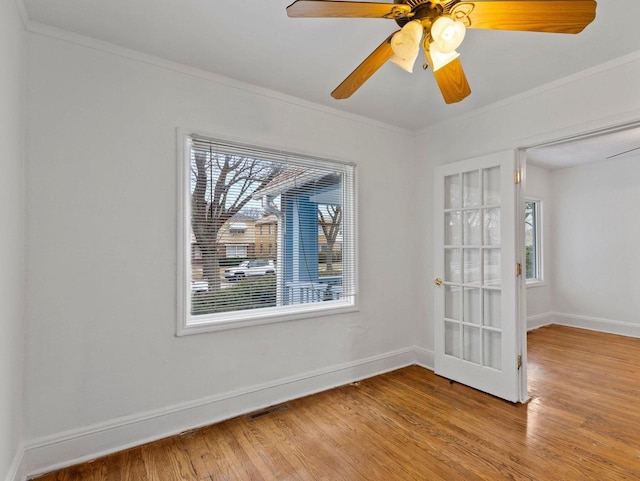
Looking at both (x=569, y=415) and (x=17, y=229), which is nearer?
(x=17, y=229)

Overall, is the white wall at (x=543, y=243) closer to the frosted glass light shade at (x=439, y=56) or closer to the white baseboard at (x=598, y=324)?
the white baseboard at (x=598, y=324)

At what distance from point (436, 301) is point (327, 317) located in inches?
45.7

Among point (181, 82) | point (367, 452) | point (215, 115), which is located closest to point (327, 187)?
point (215, 115)

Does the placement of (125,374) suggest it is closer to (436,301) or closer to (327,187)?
(327,187)

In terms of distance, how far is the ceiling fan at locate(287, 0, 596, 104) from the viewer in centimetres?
125

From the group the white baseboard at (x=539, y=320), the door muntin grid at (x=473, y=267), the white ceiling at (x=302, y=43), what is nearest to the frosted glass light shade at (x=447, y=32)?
the white ceiling at (x=302, y=43)

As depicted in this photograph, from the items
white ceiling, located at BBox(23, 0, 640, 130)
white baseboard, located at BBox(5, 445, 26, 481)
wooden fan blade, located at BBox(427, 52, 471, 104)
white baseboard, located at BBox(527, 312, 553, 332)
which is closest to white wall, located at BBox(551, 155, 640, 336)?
white baseboard, located at BBox(527, 312, 553, 332)

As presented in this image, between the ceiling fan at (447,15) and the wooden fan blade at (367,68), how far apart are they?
0.11 m

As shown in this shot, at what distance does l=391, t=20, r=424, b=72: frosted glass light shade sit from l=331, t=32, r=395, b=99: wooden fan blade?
0.07 m

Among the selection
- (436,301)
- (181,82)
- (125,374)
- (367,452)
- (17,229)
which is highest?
(181,82)

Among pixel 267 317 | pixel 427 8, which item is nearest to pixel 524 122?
pixel 427 8

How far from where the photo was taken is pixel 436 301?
3.45 metres

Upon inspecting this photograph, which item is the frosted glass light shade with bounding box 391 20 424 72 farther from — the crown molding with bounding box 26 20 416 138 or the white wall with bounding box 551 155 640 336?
the white wall with bounding box 551 155 640 336

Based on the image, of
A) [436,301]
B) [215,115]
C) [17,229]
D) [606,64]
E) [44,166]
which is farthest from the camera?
[436,301]
